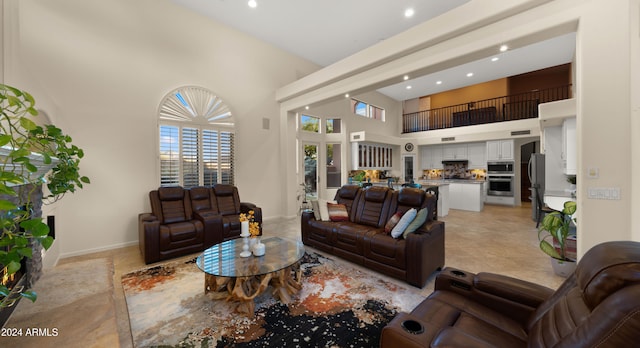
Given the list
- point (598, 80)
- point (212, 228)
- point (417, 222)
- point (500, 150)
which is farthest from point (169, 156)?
point (500, 150)

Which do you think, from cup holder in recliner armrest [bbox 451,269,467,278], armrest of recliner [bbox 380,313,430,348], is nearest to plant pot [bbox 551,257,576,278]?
cup holder in recliner armrest [bbox 451,269,467,278]

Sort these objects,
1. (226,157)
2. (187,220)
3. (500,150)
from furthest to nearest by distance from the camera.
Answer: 1. (500,150)
2. (226,157)
3. (187,220)

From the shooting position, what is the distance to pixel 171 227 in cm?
373

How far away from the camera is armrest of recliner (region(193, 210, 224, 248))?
3.96m

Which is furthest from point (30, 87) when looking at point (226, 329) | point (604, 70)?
point (604, 70)

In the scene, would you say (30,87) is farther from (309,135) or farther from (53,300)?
(309,135)

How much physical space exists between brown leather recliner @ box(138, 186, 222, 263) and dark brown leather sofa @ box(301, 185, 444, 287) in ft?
5.53

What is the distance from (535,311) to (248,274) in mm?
2110

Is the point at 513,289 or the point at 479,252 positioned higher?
the point at 513,289

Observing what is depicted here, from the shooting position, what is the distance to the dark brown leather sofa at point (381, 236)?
278 cm

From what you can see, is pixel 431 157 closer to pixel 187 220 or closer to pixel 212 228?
pixel 212 228

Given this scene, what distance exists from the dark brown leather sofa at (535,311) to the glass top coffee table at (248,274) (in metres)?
1.38

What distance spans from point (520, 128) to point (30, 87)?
10.8 meters

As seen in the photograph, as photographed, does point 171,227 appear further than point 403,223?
Yes
